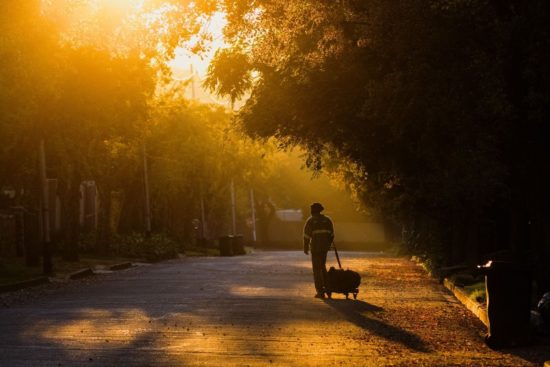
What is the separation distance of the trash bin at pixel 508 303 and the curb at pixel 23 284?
14.7 m

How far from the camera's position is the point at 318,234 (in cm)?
2333

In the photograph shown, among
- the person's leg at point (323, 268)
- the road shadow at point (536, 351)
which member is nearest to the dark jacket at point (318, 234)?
the person's leg at point (323, 268)

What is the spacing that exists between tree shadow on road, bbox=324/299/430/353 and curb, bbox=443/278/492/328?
60.8 inches

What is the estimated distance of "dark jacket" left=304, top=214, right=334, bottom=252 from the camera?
23250 mm

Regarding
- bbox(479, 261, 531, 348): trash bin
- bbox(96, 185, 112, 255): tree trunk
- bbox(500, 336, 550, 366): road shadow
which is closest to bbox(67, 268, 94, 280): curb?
bbox(96, 185, 112, 255): tree trunk

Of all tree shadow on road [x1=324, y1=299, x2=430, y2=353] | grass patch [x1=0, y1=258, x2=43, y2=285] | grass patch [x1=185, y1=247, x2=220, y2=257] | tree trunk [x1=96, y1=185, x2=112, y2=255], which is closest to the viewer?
tree shadow on road [x1=324, y1=299, x2=430, y2=353]

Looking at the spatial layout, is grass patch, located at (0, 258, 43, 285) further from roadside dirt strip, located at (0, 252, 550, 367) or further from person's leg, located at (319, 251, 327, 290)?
person's leg, located at (319, 251, 327, 290)

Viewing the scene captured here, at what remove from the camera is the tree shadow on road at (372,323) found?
590 inches

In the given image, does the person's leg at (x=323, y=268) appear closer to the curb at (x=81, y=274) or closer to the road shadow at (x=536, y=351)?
the road shadow at (x=536, y=351)

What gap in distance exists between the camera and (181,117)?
206 ft

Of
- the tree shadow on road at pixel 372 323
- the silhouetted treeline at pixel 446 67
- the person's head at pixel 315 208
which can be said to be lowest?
the tree shadow on road at pixel 372 323

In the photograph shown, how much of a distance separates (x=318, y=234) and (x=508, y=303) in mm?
9476

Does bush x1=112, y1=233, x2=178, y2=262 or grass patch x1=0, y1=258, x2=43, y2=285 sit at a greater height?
bush x1=112, y1=233, x2=178, y2=262

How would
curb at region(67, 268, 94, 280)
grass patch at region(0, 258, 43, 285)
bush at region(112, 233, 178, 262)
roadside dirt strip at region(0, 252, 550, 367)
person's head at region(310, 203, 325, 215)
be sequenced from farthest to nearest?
bush at region(112, 233, 178, 262)
curb at region(67, 268, 94, 280)
grass patch at region(0, 258, 43, 285)
person's head at region(310, 203, 325, 215)
roadside dirt strip at region(0, 252, 550, 367)
